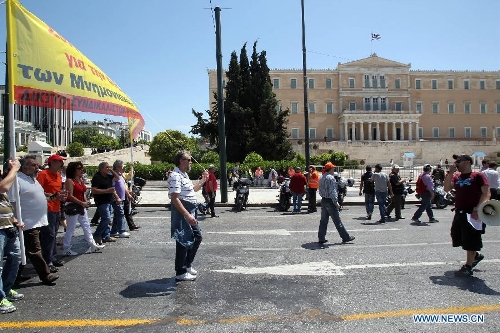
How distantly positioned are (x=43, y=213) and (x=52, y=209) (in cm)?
99

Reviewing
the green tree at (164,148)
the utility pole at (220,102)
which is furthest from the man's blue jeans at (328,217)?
the green tree at (164,148)

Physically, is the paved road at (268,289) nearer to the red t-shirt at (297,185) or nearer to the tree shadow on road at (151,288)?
the tree shadow on road at (151,288)

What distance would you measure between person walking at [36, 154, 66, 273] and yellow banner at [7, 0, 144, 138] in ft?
3.27

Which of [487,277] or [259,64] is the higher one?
[259,64]

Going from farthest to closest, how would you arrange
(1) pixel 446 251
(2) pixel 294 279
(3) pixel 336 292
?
1. (1) pixel 446 251
2. (2) pixel 294 279
3. (3) pixel 336 292

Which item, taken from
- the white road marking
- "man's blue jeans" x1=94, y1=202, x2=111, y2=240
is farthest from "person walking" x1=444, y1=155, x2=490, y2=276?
"man's blue jeans" x1=94, y1=202, x2=111, y2=240

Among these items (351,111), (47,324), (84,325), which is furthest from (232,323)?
(351,111)

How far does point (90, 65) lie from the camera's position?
744cm

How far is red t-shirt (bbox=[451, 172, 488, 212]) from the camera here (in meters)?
5.76

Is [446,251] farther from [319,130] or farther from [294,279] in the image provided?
[319,130]

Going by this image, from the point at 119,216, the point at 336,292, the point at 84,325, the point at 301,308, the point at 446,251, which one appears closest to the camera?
the point at 84,325

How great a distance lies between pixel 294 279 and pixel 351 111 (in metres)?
71.0

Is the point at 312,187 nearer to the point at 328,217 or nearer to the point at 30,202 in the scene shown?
the point at 328,217

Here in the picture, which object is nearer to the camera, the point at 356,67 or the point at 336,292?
the point at 336,292
